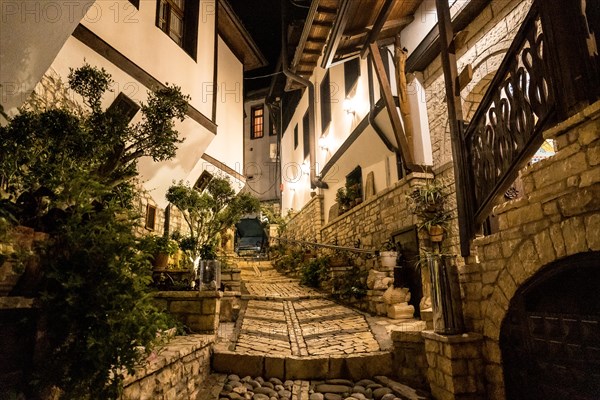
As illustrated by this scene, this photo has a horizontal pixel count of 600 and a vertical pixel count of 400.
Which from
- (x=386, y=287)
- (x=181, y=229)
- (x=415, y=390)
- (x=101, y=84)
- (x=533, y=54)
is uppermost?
(x=101, y=84)

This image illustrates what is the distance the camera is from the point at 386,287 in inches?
298

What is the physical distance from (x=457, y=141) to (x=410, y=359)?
10.6 feet

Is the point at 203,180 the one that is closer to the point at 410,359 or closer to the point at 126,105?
the point at 126,105

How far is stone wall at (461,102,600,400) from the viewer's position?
9.20ft


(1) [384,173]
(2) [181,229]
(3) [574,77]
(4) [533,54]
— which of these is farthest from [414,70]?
(2) [181,229]

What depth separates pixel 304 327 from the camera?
6.97 metres

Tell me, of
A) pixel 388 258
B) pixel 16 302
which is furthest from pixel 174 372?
pixel 388 258

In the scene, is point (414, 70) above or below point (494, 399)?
above

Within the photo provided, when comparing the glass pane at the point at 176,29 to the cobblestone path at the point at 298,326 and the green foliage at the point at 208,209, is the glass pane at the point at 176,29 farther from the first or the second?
the cobblestone path at the point at 298,326

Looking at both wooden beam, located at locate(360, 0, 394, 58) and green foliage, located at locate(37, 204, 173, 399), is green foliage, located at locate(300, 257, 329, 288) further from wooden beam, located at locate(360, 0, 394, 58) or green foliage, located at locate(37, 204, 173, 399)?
green foliage, located at locate(37, 204, 173, 399)

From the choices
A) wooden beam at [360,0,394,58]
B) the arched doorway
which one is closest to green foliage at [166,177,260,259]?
wooden beam at [360,0,394,58]

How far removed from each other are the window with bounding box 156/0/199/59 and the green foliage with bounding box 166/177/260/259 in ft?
13.8

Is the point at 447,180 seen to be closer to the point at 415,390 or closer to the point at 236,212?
the point at 415,390

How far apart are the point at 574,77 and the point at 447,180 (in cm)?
398
